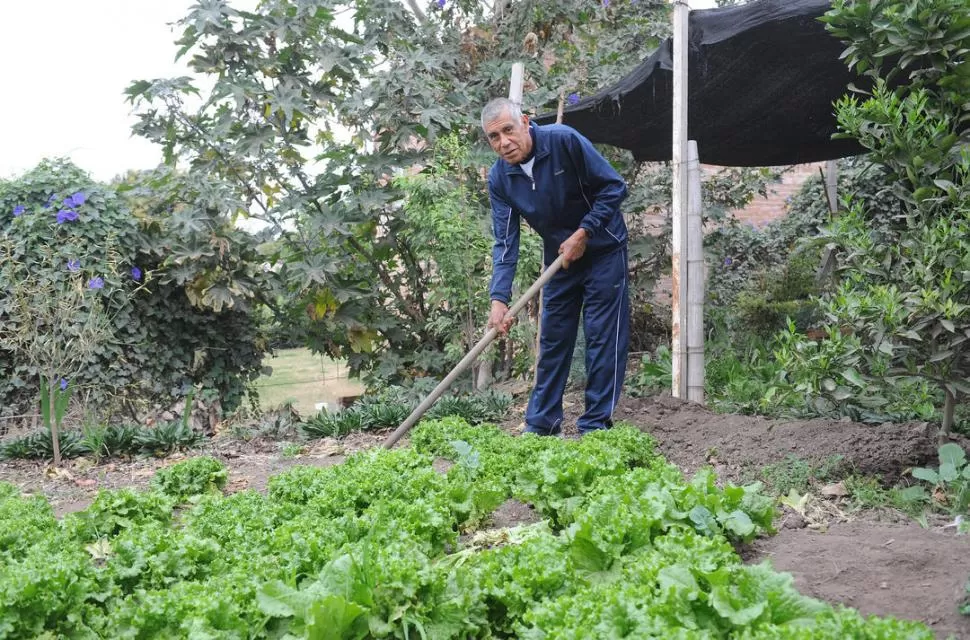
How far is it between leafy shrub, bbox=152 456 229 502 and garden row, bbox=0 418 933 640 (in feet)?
2.23

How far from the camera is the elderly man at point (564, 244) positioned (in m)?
5.15

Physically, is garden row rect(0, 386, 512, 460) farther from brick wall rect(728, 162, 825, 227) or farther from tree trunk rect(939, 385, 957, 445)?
brick wall rect(728, 162, 825, 227)

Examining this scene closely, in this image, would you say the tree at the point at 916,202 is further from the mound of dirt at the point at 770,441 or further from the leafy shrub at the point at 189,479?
the leafy shrub at the point at 189,479

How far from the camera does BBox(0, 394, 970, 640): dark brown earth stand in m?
2.42

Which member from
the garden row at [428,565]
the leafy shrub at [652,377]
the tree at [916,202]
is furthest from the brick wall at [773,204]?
the garden row at [428,565]

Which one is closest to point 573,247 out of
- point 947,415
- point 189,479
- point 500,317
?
point 500,317

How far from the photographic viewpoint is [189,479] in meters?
4.79

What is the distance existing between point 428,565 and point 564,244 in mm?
2920

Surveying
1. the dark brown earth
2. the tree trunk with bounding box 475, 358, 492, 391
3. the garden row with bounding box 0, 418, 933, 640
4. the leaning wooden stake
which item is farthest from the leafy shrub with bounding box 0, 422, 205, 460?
the tree trunk with bounding box 475, 358, 492, 391

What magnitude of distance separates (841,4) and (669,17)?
18.2 ft

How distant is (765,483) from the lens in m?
A: 4.21

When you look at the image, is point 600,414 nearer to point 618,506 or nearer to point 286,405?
point 618,506

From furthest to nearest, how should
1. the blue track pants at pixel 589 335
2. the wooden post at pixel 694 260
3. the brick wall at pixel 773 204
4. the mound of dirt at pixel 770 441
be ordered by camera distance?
the brick wall at pixel 773 204 → the wooden post at pixel 694 260 → the blue track pants at pixel 589 335 → the mound of dirt at pixel 770 441

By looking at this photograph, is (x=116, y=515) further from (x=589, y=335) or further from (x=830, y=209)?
(x=830, y=209)
